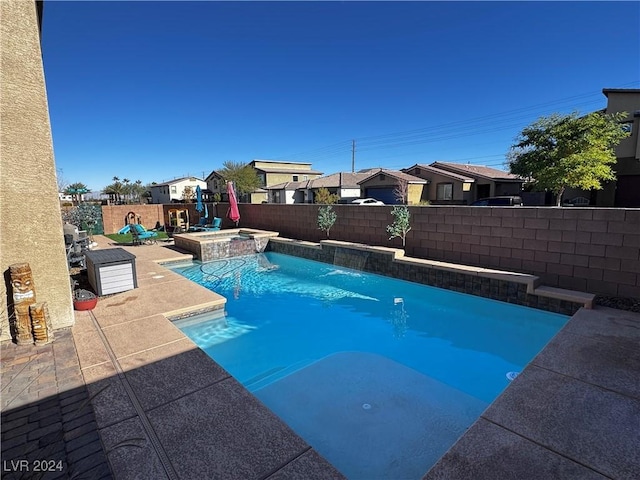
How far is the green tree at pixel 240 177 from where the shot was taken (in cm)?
3359

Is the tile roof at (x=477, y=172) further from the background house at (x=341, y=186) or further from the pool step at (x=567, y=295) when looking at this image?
the pool step at (x=567, y=295)

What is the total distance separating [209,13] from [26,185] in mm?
9388

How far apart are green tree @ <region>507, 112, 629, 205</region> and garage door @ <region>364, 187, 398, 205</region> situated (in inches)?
445

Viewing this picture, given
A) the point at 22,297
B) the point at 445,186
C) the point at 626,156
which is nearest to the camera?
the point at 22,297

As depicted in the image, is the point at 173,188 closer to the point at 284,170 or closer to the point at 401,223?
the point at 284,170

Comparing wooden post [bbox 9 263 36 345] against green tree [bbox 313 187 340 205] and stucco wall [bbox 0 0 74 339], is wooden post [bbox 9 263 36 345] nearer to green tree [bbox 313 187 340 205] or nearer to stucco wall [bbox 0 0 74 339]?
stucco wall [bbox 0 0 74 339]

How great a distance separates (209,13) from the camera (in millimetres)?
10219

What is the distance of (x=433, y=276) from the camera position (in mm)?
7559

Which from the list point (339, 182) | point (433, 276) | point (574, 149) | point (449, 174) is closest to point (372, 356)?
point (433, 276)

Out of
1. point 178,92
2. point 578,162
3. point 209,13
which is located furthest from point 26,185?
point 578,162

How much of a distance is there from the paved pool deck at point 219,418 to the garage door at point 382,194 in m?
21.8

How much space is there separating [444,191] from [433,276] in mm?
18860

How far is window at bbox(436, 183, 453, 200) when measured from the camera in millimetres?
23984

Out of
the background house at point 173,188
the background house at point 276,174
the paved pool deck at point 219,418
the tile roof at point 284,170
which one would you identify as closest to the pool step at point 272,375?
the paved pool deck at point 219,418
